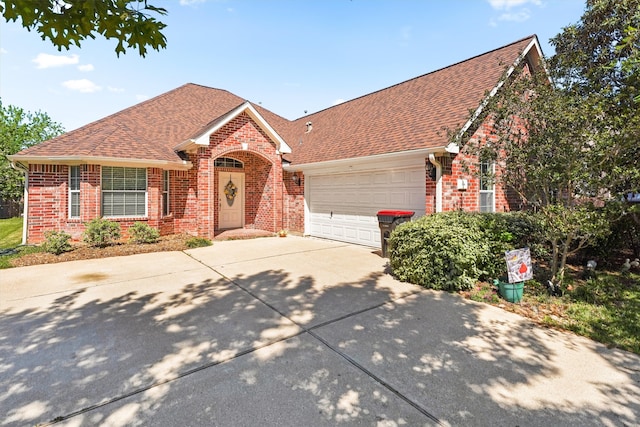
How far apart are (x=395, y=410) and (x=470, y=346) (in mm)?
1556

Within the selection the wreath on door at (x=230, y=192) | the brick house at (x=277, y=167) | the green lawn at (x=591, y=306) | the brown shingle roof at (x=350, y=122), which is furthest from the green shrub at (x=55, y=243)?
the green lawn at (x=591, y=306)

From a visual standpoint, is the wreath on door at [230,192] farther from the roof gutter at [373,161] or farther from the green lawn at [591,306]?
the green lawn at [591,306]

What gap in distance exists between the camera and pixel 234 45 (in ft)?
30.9

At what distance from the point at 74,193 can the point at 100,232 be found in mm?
2120

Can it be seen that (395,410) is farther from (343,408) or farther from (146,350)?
(146,350)

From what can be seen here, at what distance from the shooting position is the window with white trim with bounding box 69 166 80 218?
991 centimetres

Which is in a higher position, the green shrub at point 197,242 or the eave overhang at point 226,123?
the eave overhang at point 226,123

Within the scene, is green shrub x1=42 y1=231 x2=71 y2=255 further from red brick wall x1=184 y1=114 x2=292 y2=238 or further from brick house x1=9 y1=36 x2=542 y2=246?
red brick wall x1=184 y1=114 x2=292 y2=238

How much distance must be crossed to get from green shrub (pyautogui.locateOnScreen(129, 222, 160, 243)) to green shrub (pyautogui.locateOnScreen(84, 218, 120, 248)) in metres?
0.46

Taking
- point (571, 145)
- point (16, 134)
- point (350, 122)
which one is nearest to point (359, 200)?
point (350, 122)

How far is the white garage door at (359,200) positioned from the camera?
28.7 ft

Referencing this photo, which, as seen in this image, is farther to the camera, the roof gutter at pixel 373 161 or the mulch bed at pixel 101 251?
the roof gutter at pixel 373 161

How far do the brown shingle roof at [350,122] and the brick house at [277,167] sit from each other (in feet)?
0.19

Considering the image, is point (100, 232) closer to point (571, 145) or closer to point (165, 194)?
point (165, 194)
